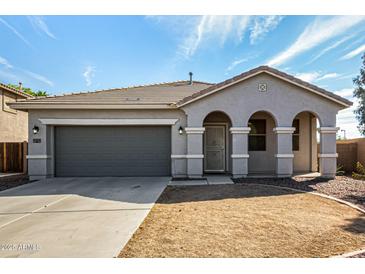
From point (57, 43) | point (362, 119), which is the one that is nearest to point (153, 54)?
A: point (57, 43)

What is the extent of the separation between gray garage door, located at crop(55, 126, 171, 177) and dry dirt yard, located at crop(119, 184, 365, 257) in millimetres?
4011

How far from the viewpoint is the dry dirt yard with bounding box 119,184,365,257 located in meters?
3.58

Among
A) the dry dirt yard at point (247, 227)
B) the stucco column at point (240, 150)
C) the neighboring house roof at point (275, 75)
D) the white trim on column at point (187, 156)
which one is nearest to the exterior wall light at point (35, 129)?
the white trim on column at point (187, 156)

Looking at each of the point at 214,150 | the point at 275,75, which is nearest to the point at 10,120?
the point at 214,150

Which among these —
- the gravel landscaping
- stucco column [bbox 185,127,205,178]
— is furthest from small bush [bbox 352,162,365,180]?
stucco column [bbox 185,127,205,178]

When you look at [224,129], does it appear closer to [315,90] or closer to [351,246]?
[315,90]

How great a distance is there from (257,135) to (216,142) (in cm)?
216

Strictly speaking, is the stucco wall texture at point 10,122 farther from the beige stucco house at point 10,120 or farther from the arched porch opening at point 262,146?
the arched porch opening at point 262,146

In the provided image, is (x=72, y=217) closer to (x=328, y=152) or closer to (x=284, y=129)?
(x=284, y=129)

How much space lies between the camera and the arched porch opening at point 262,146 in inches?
465

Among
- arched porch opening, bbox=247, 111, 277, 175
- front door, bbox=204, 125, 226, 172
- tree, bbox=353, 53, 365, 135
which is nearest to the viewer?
arched porch opening, bbox=247, 111, 277, 175

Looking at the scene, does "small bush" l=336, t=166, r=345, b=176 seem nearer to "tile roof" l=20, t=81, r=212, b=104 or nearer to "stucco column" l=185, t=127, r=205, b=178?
"stucco column" l=185, t=127, r=205, b=178

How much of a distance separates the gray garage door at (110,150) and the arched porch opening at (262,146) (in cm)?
441
